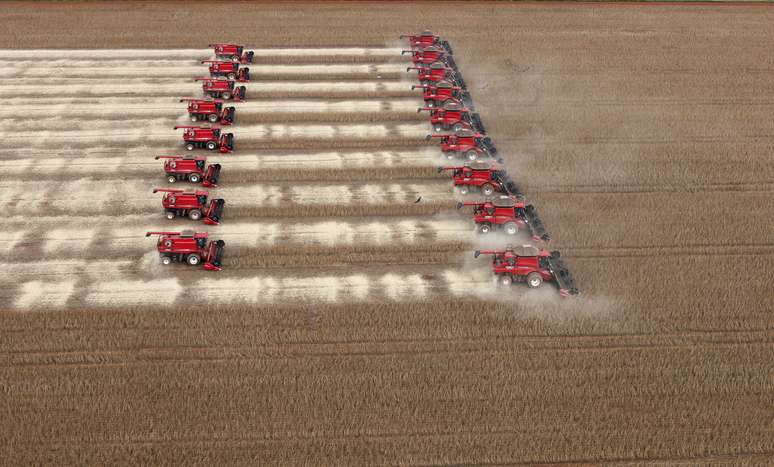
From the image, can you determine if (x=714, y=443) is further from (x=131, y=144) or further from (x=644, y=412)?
(x=131, y=144)

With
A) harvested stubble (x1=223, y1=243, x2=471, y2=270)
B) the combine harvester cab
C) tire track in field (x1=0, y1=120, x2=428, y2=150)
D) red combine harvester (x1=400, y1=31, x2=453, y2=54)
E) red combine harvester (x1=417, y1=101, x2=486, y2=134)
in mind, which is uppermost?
red combine harvester (x1=400, y1=31, x2=453, y2=54)

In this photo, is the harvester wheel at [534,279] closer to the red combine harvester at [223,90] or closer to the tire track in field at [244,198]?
the tire track in field at [244,198]

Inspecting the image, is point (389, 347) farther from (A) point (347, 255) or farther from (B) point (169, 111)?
(B) point (169, 111)

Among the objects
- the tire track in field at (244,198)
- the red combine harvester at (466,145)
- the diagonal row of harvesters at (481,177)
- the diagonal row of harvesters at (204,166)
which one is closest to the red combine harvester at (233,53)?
the diagonal row of harvesters at (204,166)

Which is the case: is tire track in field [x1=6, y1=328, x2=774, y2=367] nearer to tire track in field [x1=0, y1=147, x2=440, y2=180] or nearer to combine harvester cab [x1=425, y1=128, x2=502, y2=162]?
tire track in field [x1=0, y1=147, x2=440, y2=180]

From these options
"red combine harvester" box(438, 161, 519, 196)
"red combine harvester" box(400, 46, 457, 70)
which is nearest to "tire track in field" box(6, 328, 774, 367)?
"red combine harvester" box(438, 161, 519, 196)

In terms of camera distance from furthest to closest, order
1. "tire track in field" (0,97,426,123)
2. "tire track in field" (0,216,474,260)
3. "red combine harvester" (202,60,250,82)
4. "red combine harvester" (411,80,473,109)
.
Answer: "red combine harvester" (202,60,250,82) → "red combine harvester" (411,80,473,109) → "tire track in field" (0,97,426,123) → "tire track in field" (0,216,474,260)
